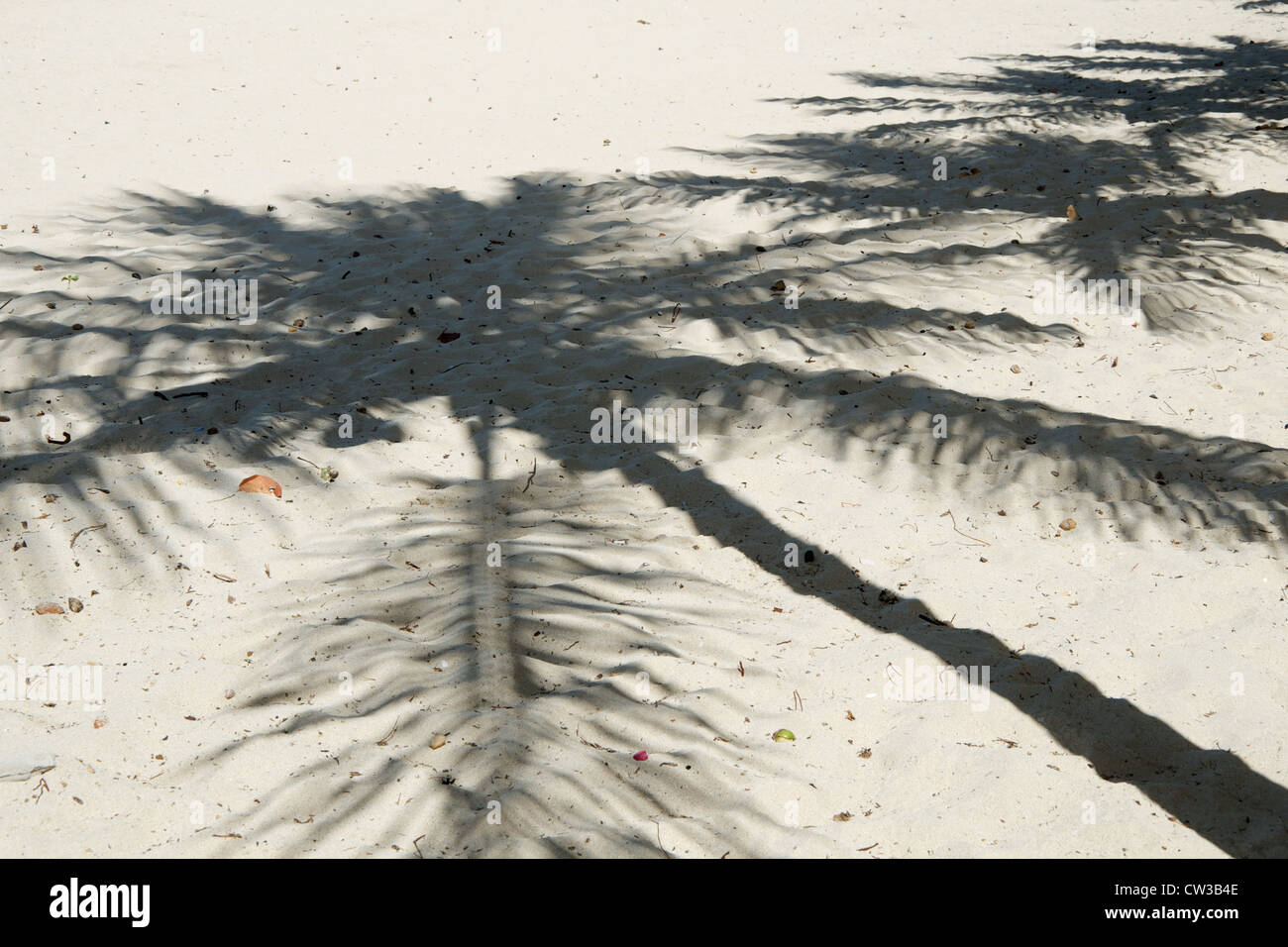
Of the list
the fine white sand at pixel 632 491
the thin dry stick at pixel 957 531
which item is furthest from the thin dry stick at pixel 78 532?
the thin dry stick at pixel 957 531

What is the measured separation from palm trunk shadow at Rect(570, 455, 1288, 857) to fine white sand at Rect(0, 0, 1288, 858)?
17 millimetres

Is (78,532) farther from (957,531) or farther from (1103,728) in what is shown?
(1103,728)

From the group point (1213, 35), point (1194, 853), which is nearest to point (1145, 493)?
point (1194, 853)

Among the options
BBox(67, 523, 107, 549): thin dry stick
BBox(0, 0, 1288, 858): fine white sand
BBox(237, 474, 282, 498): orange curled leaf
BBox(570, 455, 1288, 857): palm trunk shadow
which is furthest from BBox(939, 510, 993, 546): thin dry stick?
BBox(67, 523, 107, 549): thin dry stick

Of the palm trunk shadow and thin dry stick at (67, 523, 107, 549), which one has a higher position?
thin dry stick at (67, 523, 107, 549)

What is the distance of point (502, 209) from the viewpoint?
8031mm

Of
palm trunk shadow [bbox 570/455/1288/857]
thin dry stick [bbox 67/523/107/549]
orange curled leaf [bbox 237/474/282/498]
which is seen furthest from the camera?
orange curled leaf [bbox 237/474/282/498]

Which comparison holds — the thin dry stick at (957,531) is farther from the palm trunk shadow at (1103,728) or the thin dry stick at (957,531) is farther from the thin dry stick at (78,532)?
the thin dry stick at (78,532)

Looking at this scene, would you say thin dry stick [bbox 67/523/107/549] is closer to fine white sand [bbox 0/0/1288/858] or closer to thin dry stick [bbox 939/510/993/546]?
fine white sand [bbox 0/0/1288/858]

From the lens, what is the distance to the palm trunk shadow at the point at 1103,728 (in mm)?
2801

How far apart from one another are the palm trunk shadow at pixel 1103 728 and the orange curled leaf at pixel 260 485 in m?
1.90

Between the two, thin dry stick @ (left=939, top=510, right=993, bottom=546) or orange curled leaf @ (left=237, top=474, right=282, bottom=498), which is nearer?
thin dry stick @ (left=939, top=510, right=993, bottom=546)

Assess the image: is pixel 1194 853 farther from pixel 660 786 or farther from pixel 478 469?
pixel 478 469

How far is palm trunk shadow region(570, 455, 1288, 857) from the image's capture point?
9.19 ft
